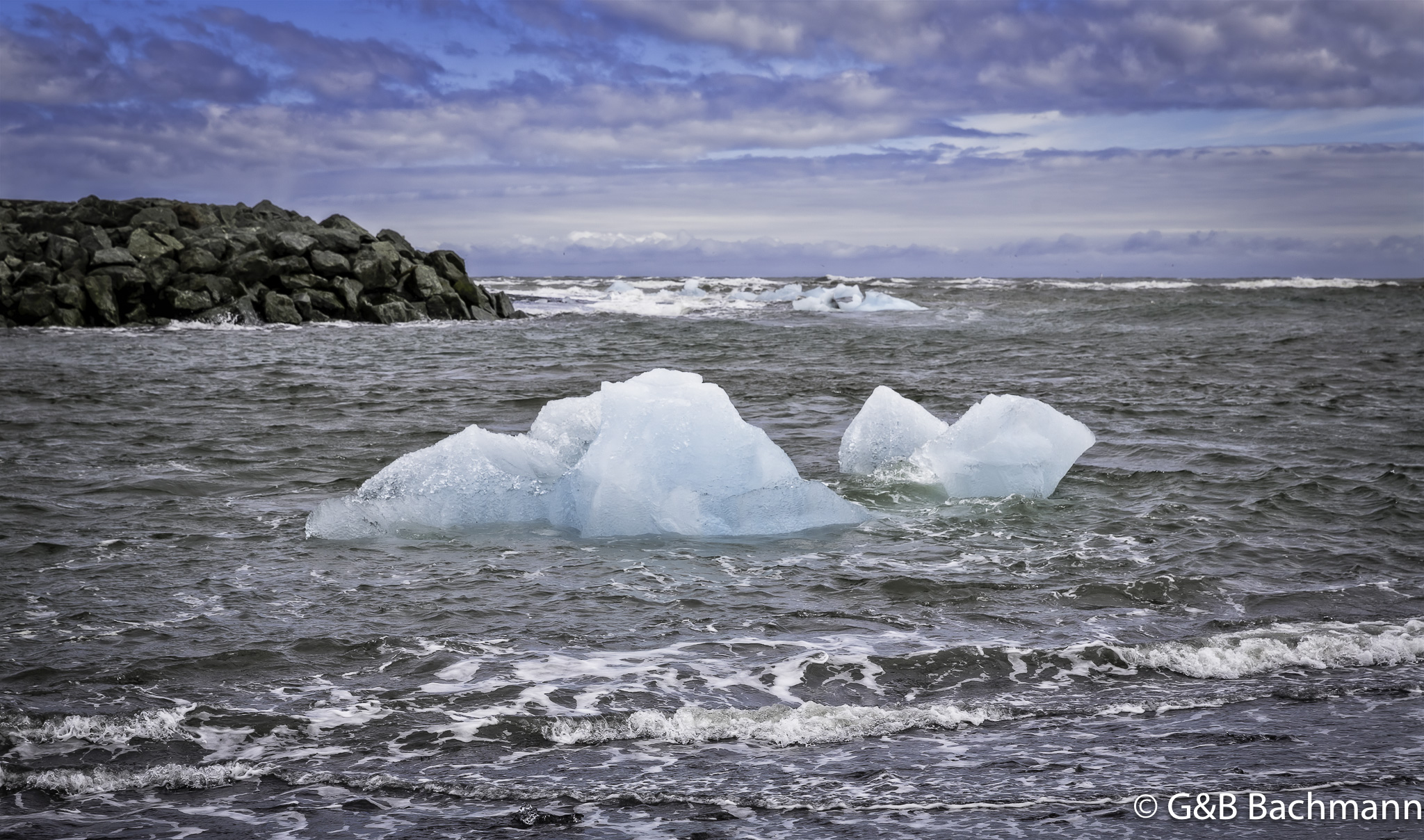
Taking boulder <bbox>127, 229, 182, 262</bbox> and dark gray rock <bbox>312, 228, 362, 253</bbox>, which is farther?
dark gray rock <bbox>312, 228, 362, 253</bbox>

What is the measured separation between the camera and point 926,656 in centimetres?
438

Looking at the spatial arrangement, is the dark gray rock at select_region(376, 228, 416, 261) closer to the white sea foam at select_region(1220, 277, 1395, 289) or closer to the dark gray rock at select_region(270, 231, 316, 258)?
the dark gray rock at select_region(270, 231, 316, 258)

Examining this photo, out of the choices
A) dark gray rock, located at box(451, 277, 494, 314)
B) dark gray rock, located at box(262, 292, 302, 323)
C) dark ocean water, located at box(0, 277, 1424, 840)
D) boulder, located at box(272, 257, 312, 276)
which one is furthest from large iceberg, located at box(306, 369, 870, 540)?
dark gray rock, located at box(451, 277, 494, 314)

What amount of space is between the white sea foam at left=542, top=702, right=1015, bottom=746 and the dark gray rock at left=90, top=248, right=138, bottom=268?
25806mm

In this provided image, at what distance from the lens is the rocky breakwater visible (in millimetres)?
24578

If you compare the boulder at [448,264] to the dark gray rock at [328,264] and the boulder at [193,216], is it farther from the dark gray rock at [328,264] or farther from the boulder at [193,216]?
the boulder at [193,216]

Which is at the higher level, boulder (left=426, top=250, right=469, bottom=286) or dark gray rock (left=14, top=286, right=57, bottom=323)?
boulder (left=426, top=250, right=469, bottom=286)

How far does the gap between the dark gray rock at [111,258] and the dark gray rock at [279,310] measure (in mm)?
3288

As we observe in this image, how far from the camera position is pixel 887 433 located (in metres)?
8.09

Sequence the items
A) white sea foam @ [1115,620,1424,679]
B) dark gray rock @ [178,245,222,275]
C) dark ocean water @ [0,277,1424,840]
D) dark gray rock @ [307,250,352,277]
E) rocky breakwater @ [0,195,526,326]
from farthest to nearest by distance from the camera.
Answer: dark gray rock @ [307,250,352,277]
dark gray rock @ [178,245,222,275]
rocky breakwater @ [0,195,526,326]
white sea foam @ [1115,620,1424,679]
dark ocean water @ [0,277,1424,840]

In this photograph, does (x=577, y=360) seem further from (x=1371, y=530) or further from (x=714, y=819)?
(x=714, y=819)

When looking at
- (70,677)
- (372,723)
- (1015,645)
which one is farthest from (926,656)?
(70,677)

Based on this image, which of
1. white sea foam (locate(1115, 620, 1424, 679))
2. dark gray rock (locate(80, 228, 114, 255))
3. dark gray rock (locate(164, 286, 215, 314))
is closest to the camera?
white sea foam (locate(1115, 620, 1424, 679))

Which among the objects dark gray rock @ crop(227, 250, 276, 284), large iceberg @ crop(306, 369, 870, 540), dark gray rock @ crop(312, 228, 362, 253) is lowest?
large iceberg @ crop(306, 369, 870, 540)
